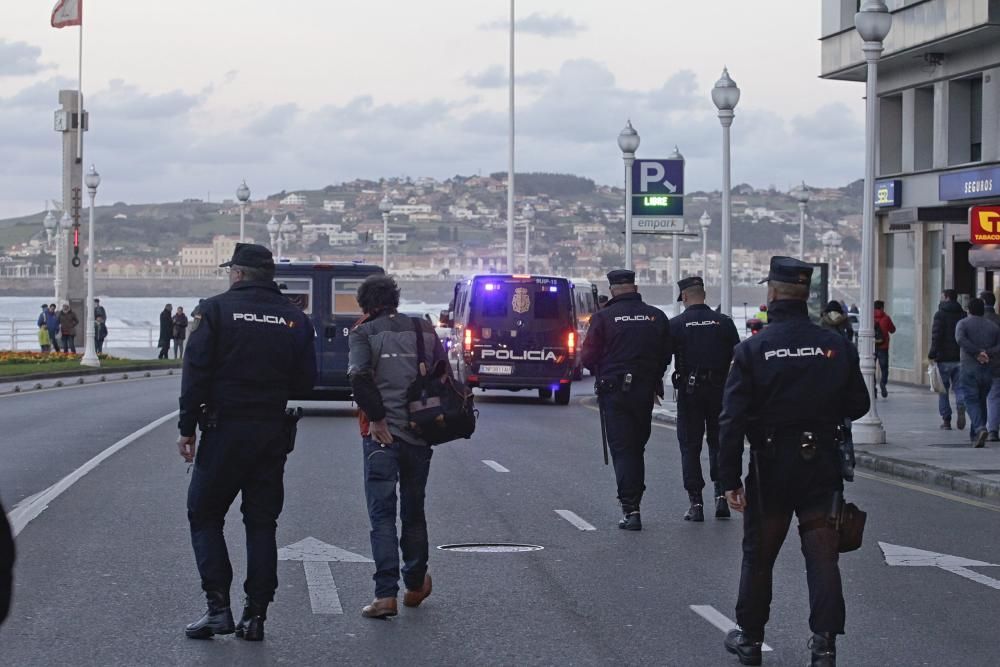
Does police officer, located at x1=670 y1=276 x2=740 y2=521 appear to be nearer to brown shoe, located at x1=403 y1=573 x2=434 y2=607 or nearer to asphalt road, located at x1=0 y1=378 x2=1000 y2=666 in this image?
asphalt road, located at x1=0 y1=378 x2=1000 y2=666

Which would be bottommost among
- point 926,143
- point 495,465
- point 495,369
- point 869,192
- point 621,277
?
point 495,465

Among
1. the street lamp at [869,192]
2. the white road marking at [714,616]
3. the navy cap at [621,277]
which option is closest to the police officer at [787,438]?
the white road marking at [714,616]

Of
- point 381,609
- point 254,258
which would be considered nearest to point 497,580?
point 381,609

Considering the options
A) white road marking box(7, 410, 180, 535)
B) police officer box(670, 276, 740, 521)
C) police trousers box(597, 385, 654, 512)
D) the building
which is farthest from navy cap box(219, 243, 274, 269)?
the building

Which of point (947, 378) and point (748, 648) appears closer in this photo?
point (748, 648)

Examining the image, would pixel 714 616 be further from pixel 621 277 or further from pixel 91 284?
pixel 91 284

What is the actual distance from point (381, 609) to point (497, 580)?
58.5 inches

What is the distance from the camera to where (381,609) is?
A: 8758 mm

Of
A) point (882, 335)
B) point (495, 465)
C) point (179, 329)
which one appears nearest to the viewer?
point (495, 465)

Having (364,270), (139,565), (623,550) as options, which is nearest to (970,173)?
(364,270)

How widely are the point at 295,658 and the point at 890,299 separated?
30.6 meters

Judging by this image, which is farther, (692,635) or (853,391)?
(692,635)

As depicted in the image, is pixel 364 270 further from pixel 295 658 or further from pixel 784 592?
pixel 295 658

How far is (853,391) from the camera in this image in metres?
7.68
